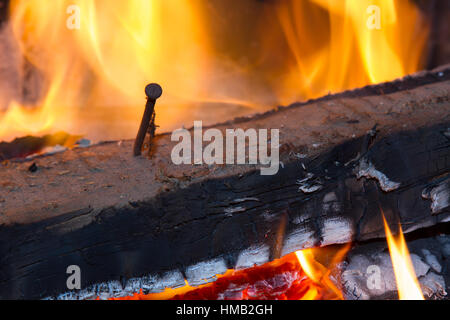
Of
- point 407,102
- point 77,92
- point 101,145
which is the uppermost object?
point 77,92

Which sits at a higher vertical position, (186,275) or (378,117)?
(378,117)

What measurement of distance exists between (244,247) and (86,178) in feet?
2.05

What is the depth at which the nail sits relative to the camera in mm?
1607

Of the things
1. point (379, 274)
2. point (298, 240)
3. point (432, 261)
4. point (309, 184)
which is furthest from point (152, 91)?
point (432, 261)

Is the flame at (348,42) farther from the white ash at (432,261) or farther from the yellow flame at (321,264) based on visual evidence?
the yellow flame at (321,264)

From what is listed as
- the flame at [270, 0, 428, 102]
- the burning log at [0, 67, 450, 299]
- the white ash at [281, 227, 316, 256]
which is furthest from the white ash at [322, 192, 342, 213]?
the flame at [270, 0, 428, 102]

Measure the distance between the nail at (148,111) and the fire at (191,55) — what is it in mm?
1031

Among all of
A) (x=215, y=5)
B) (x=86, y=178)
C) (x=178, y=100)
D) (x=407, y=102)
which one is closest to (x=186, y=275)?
(x=86, y=178)

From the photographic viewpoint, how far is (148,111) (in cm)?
167

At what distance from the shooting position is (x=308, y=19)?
11.0 feet

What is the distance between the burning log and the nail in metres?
0.06

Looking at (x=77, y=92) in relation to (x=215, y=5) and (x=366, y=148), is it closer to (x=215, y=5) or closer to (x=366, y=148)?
(x=215, y=5)

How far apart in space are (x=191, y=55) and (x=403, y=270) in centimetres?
197

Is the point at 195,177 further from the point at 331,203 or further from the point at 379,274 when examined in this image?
the point at 379,274
